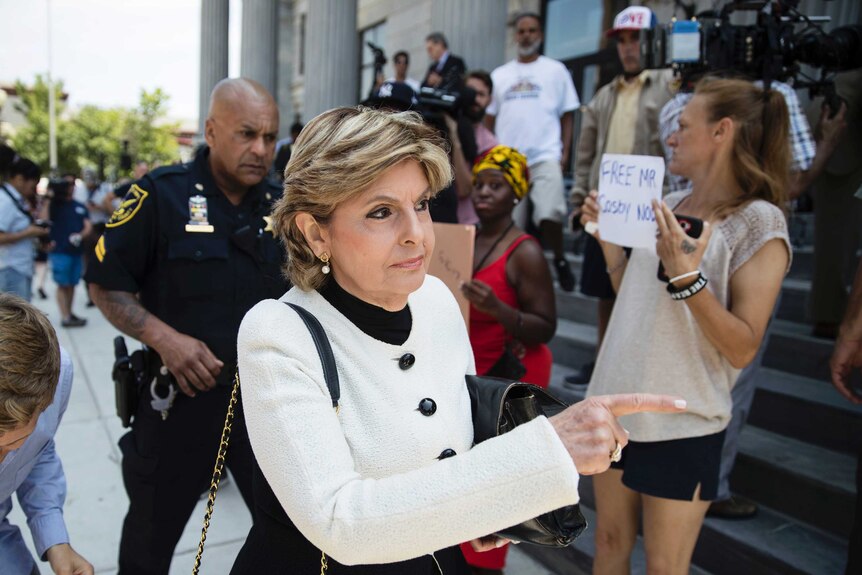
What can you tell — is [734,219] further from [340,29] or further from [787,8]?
[340,29]

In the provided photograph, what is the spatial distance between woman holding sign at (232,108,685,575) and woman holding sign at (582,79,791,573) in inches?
31.3

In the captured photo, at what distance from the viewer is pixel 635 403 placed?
3.88 feet

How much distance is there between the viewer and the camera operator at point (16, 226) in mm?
5570

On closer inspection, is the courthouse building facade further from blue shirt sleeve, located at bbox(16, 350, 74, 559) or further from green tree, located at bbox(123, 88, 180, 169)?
green tree, located at bbox(123, 88, 180, 169)

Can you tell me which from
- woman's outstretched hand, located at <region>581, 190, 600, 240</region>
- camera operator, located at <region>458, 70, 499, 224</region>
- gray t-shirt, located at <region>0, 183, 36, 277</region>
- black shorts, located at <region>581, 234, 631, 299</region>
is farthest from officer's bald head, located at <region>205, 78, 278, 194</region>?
gray t-shirt, located at <region>0, 183, 36, 277</region>

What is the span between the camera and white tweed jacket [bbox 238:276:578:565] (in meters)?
1.05

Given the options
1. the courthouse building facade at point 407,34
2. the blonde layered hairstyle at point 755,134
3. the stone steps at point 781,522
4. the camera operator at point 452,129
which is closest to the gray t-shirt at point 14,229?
the camera operator at point 452,129

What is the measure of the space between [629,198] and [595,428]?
1260mm

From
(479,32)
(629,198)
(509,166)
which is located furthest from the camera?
(479,32)

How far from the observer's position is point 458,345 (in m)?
1.62

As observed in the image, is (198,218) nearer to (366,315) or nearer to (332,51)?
(366,315)

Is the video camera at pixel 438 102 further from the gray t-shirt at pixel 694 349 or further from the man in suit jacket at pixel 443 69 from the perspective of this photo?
the gray t-shirt at pixel 694 349

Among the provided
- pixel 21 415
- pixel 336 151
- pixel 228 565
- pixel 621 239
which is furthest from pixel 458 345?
pixel 228 565

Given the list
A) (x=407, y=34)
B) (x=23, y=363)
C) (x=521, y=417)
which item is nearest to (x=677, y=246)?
(x=521, y=417)
